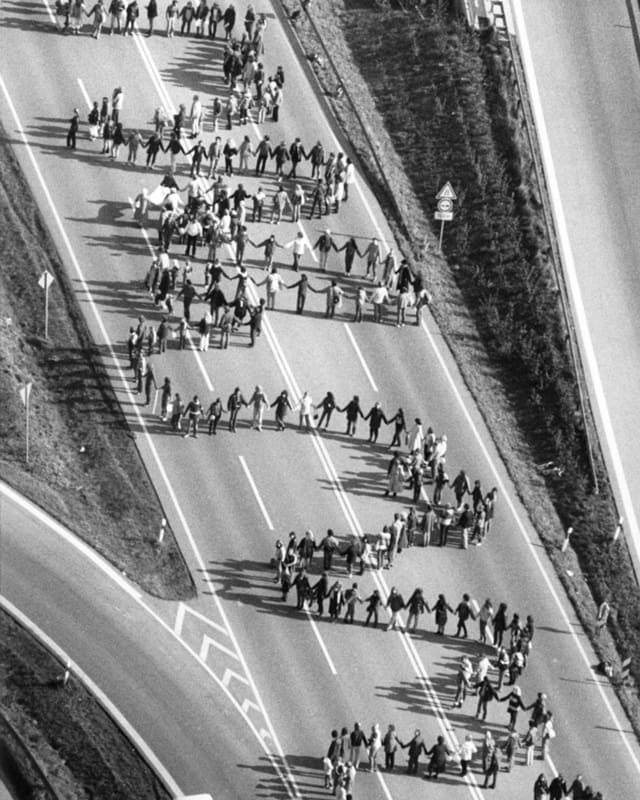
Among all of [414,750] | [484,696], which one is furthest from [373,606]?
[414,750]

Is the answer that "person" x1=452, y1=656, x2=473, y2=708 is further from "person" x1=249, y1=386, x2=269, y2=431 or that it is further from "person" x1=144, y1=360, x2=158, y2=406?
"person" x1=144, y1=360, x2=158, y2=406

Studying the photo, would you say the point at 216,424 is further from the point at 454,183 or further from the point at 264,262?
the point at 454,183

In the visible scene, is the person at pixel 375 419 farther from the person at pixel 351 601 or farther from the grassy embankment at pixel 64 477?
the grassy embankment at pixel 64 477

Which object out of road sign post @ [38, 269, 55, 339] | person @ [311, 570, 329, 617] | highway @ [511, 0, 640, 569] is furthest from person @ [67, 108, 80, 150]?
person @ [311, 570, 329, 617]

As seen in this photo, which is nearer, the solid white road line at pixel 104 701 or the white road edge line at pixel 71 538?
the solid white road line at pixel 104 701

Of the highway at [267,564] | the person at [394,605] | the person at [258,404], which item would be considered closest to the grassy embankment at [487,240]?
the highway at [267,564]

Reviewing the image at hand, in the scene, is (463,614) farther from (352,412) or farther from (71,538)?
(71,538)
